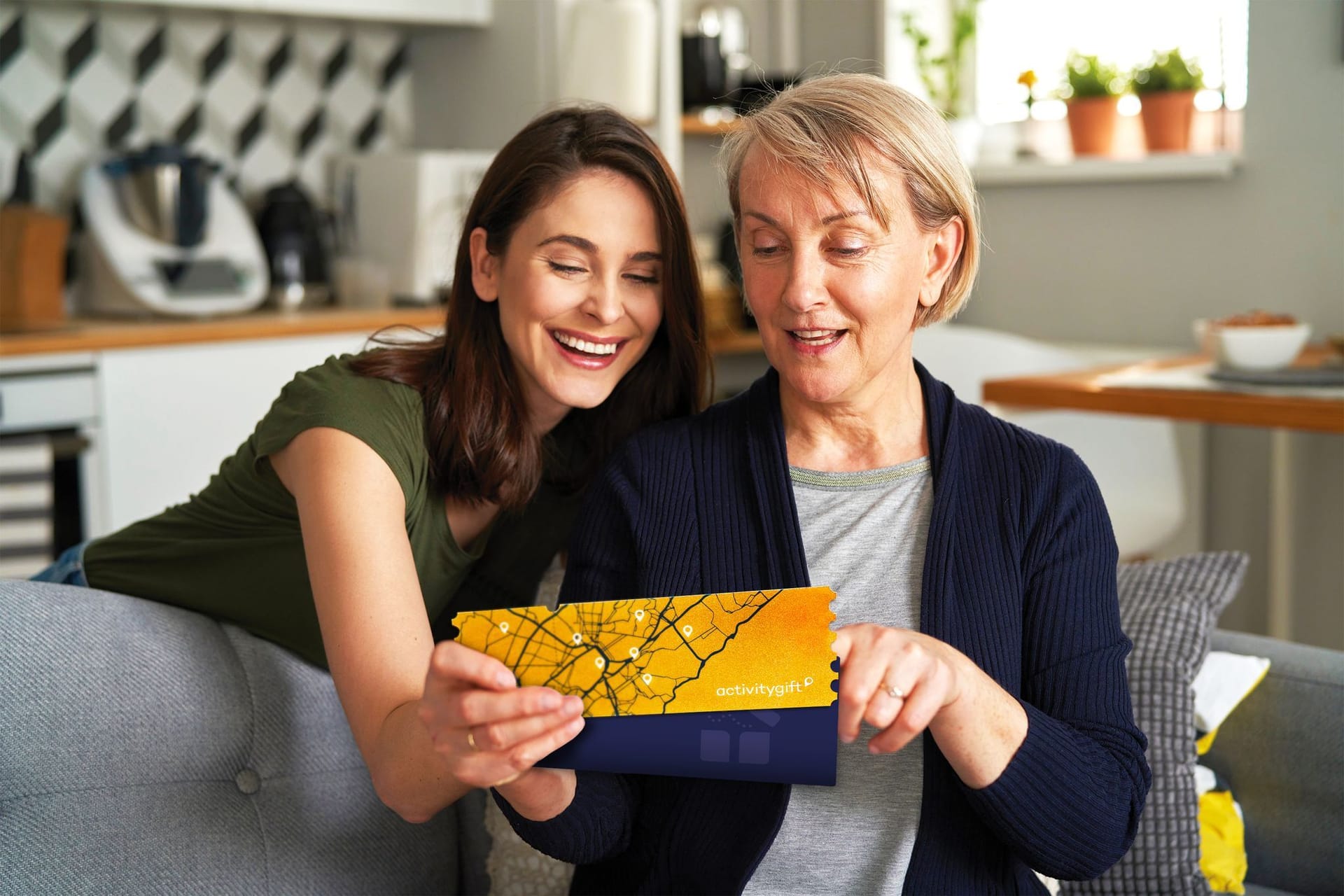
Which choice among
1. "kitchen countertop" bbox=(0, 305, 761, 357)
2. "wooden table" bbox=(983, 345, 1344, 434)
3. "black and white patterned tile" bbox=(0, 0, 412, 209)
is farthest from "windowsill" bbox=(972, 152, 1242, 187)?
"black and white patterned tile" bbox=(0, 0, 412, 209)

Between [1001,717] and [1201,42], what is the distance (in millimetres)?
2775

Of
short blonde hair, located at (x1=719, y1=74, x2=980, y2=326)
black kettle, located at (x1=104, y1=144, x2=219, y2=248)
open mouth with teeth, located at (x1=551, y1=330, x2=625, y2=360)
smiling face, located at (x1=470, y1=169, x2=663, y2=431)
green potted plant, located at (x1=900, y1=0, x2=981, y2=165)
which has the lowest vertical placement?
open mouth with teeth, located at (x1=551, y1=330, x2=625, y2=360)

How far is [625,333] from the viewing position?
1.42 meters

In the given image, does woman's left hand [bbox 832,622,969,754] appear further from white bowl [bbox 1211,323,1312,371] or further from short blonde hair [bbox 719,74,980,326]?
white bowl [bbox 1211,323,1312,371]

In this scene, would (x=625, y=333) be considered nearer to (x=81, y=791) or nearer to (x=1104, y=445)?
(x=81, y=791)

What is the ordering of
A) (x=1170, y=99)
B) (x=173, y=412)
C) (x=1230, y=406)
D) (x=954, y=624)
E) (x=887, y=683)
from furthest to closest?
(x=1170, y=99) → (x=173, y=412) → (x=1230, y=406) → (x=954, y=624) → (x=887, y=683)

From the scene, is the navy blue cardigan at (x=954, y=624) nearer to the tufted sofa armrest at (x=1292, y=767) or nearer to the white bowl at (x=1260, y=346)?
the tufted sofa armrest at (x=1292, y=767)

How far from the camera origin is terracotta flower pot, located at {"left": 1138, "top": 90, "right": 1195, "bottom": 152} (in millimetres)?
3289

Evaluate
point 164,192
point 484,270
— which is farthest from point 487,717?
point 164,192

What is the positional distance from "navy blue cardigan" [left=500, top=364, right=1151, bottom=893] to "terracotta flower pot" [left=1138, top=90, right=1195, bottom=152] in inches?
90.5

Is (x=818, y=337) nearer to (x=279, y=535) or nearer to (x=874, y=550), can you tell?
(x=874, y=550)

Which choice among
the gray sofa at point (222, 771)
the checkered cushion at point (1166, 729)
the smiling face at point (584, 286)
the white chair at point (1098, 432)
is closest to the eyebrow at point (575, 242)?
the smiling face at point (584, 286)

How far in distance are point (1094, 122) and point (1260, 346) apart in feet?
4.22

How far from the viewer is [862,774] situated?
1.19m
